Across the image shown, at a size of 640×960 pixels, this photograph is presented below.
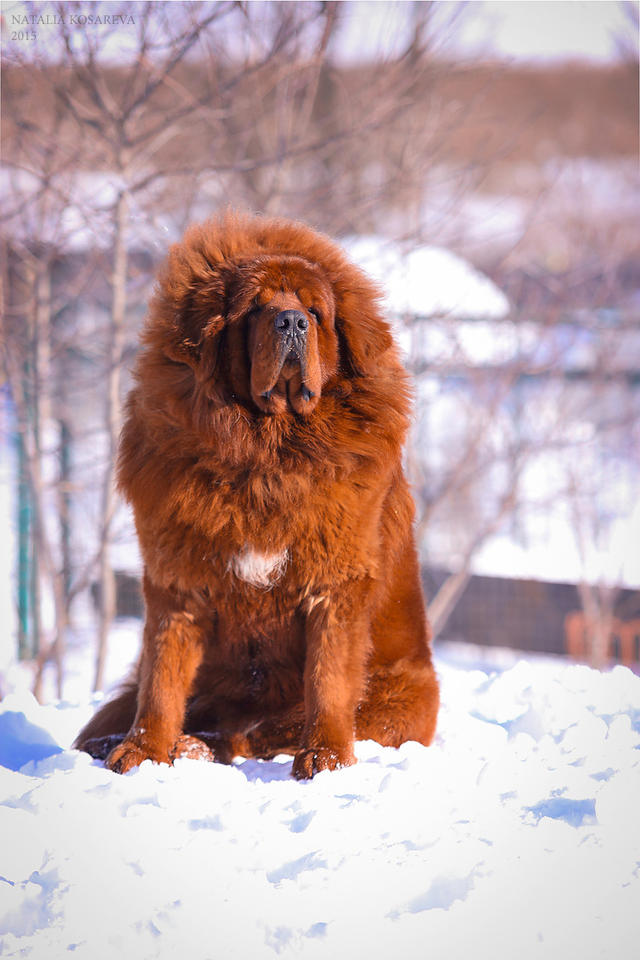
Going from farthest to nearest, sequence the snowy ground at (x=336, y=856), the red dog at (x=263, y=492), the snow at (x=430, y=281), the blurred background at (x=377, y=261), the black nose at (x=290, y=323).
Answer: the snow at (x=430, y=281)
the blurred background at (x=377, y=261)
the red dog at (x=263, y=492)
the black nose at (x=290, y=323)
the snowy ground at (x=336, y=856)

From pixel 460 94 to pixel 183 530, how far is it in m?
5.59

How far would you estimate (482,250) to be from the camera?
6262 millimetres

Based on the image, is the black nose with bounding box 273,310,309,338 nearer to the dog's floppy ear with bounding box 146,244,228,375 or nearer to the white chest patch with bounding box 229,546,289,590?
the dog's floppy ear with bounding box 146,244,228,375

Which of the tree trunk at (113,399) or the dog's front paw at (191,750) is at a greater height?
the tree trunk at (113,399)

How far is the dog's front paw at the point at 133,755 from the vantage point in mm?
2227

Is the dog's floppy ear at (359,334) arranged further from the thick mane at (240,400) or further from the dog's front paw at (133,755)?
the dog's front paw at (133,755)

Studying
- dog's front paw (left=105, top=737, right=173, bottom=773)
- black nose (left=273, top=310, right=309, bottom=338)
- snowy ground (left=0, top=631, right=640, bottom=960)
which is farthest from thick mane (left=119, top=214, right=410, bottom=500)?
snowy ground (left=0, top=631, right=640, bottom=960)

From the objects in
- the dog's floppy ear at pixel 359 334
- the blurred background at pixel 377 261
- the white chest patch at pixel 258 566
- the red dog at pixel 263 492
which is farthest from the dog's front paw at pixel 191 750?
the blurred background at pixel 377 261

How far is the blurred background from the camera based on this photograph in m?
3.93

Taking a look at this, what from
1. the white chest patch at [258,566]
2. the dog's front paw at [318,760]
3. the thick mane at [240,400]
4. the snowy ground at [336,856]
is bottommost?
the snowy ground at [336,856]

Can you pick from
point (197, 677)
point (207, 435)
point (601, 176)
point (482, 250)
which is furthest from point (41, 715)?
point (601, 176)

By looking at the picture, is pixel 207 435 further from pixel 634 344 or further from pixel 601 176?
pixel 601 176

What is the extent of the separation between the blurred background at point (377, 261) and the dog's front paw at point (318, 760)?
1.64 m

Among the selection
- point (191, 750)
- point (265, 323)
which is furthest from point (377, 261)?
point (191, 750)
